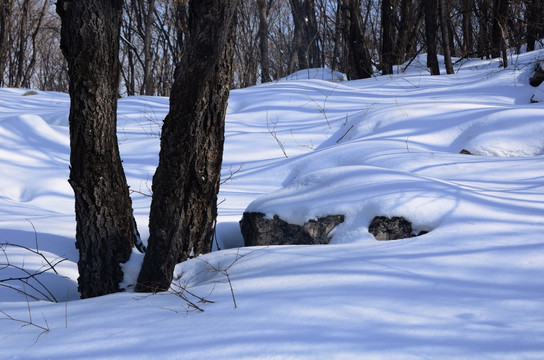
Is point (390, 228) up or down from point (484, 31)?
down

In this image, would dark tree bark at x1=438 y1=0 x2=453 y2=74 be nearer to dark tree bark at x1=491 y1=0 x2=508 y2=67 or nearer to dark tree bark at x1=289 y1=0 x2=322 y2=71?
dark tree bark at x1=491 y1=0 x2=508 y2=67

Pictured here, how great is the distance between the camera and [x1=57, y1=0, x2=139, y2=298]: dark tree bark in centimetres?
229

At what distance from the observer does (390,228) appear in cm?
241

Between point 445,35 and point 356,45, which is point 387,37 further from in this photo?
point 445,35

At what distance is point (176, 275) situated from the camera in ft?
7.93

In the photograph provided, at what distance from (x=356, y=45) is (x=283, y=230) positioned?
6.14 meters

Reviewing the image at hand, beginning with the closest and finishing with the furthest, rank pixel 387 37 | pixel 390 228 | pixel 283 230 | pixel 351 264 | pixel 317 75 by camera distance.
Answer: pixel 351 264 → pixel 390 228 → pixel 283 230 → pixel 387 37 → pixel 317 75

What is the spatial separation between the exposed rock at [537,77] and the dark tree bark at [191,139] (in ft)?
15.0

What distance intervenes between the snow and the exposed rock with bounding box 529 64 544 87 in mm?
1350

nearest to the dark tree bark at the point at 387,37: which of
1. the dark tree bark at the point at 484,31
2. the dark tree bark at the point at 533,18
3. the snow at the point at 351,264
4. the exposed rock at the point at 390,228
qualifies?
the dark tree bark at the point at 484,31

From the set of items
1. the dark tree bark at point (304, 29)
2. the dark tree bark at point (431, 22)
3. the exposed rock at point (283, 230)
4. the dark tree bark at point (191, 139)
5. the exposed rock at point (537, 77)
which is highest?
the dark tree bark at point (304, 29)

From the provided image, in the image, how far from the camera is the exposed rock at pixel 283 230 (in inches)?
102

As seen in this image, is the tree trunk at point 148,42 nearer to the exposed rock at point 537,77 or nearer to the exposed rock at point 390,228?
the exposed rock at point 537,77

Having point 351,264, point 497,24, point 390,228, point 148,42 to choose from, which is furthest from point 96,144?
point 148,42
